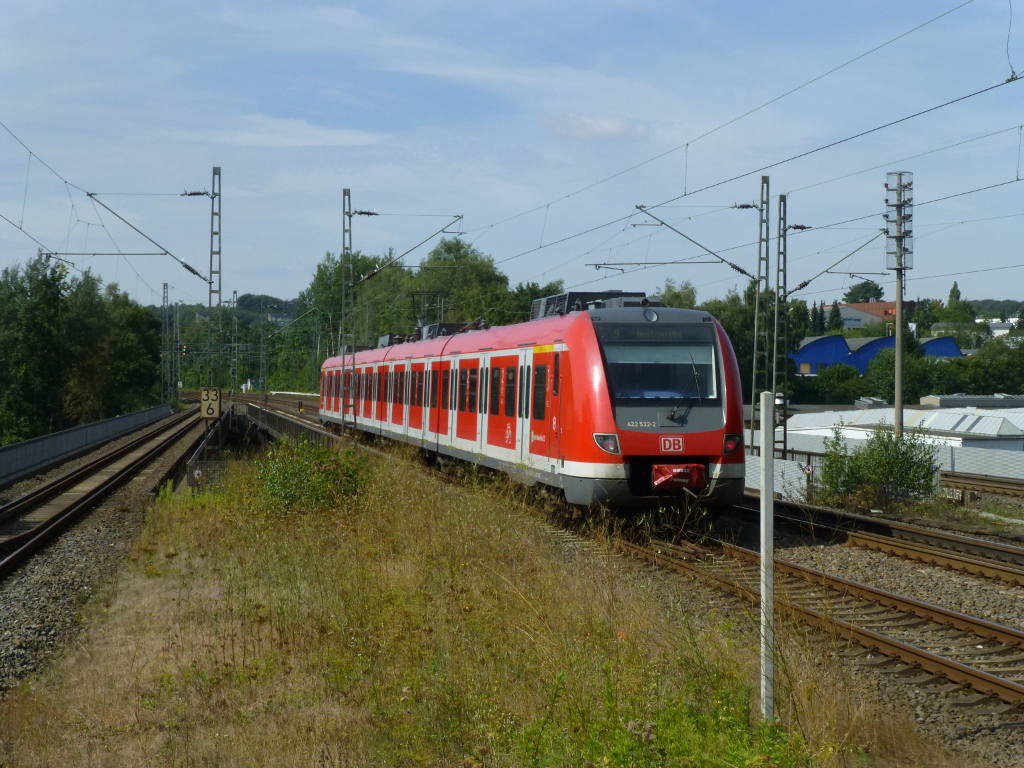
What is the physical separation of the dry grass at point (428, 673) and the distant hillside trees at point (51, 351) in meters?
46.0

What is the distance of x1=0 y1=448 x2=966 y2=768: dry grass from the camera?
572 centimetres

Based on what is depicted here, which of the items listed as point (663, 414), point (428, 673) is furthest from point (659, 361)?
point (428, 673)

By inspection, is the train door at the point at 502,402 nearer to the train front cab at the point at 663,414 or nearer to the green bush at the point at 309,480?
the green bush at the point at 309,480

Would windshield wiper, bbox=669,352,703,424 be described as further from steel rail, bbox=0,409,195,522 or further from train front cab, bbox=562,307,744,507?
steel rail, bbox=0,409,195,522

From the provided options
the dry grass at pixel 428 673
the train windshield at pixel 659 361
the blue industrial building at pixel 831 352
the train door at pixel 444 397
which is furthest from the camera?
the blue industrial building at pixel 831 352

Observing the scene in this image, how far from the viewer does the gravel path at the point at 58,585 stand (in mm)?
9672

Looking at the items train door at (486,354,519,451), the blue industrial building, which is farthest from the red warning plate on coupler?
the blue industrial building

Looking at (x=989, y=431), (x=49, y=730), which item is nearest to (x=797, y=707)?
(x=49, y=730)

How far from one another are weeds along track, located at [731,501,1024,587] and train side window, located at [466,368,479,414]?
16.8 feet

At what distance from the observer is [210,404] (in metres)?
22.2

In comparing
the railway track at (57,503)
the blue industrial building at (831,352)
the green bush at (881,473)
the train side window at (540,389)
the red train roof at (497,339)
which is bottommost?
the railway track at (57,503)

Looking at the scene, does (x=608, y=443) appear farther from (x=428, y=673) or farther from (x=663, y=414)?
(x=428, y=673)

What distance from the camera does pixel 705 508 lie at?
13781 mm

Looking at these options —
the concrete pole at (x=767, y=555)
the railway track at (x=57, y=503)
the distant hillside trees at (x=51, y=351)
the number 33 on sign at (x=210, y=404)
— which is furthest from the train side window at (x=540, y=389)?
the distant hillside trees at (x=51, y=351)
